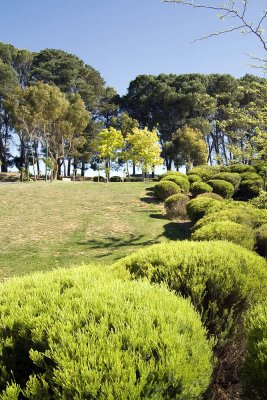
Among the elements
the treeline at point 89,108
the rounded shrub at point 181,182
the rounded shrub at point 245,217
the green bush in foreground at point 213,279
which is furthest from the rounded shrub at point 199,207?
the treeline at point 89,108

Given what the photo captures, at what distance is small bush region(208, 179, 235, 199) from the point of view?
19984 millimetres

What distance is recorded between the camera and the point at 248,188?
69.9 ft

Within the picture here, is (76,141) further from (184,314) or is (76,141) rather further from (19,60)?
(184,314)

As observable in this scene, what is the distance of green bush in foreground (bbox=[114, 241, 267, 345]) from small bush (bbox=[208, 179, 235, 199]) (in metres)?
16.1

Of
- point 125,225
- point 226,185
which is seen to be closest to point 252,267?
point 125,225

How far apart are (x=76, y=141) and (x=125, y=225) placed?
108 ft

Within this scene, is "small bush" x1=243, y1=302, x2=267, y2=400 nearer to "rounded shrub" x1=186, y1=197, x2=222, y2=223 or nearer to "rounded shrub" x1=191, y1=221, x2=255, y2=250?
"rounded shrub" x1=191, y1=221, x2=255, y2=250

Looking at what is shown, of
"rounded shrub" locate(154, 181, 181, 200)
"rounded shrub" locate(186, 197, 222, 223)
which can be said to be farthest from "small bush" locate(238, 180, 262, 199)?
"rounded shrub" locate(186, 197, 222, 223)

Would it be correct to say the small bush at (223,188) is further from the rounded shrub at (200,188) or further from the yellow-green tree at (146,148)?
the yellow-green tree at (146,148)

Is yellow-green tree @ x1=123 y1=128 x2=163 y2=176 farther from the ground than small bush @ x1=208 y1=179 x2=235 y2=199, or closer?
farther from the ground

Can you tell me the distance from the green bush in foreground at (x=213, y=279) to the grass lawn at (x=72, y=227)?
5831mm

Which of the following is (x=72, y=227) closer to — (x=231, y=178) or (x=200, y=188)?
(x=200, y=188)

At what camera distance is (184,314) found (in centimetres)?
277

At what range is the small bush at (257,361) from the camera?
2.38 metres
